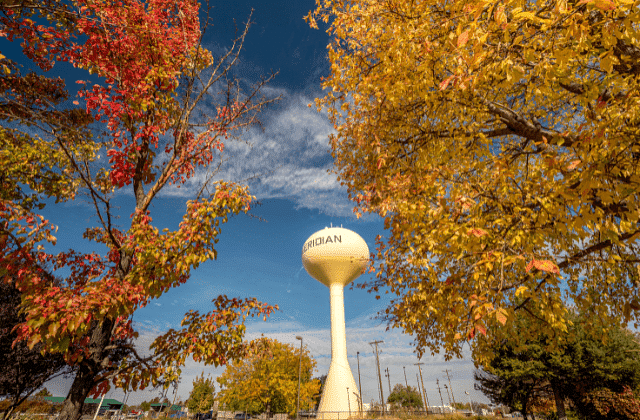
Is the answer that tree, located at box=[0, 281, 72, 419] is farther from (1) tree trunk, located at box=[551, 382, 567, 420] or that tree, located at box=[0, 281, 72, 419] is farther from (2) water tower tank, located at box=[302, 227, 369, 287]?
(1) tree trunk, located at box=[551, 382, 567, 420]

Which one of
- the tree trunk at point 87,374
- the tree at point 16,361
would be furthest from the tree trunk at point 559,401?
the tree at point 16,361

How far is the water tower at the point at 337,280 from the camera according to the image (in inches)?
1091

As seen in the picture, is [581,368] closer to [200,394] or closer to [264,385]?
[264,385]

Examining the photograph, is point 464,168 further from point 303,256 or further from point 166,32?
point 303,256

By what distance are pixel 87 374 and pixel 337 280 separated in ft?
96.8

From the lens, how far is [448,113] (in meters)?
5.20

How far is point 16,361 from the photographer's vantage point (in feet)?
44.8

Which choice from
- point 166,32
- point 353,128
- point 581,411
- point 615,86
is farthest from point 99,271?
point 581,411

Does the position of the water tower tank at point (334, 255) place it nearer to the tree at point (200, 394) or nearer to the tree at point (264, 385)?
the tree at point (264, 385)

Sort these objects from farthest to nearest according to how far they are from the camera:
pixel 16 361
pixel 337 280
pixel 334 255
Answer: pixel 337 280 → pixel 334 255 → pixel 16 361

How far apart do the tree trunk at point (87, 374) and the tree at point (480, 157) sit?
4105 millimetres

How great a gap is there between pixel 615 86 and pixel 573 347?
22.4 meters

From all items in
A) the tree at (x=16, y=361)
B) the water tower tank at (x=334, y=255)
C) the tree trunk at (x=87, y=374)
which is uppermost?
the water tower tank at (x=334, y=255)

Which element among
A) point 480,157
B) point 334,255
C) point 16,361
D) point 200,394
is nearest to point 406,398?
point 200,394
